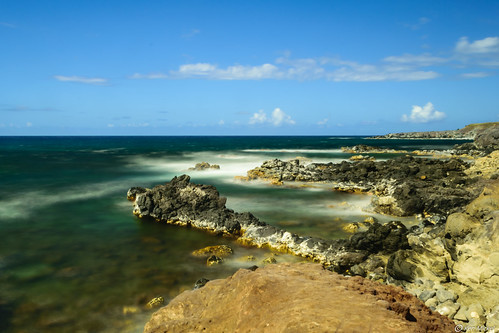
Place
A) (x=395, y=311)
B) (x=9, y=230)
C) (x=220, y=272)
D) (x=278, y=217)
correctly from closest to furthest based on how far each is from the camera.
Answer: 1. (x=395, y=311)
2. (x=220, y=272)
3. (x=9, y=230)
4. (x=278, y=217)

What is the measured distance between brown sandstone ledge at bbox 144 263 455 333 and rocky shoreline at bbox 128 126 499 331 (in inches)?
128

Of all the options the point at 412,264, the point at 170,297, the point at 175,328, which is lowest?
the point at 170,297

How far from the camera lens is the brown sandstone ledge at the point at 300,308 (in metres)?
3.85

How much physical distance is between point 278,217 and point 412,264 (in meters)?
9.58

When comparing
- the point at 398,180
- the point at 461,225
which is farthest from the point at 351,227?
the point at 398,180

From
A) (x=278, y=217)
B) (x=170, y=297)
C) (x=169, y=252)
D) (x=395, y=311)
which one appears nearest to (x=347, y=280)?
(x=395, y=311)

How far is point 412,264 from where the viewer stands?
9305 millimetres

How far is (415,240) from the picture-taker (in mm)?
11508

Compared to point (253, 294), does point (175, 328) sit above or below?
below

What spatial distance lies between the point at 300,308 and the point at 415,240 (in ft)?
29.2

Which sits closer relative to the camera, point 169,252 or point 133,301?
point 133,301

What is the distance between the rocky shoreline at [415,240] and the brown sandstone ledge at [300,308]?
10.6 feet

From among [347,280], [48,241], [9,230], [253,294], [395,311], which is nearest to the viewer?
[395,311]

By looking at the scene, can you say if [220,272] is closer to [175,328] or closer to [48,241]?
[175,328]
